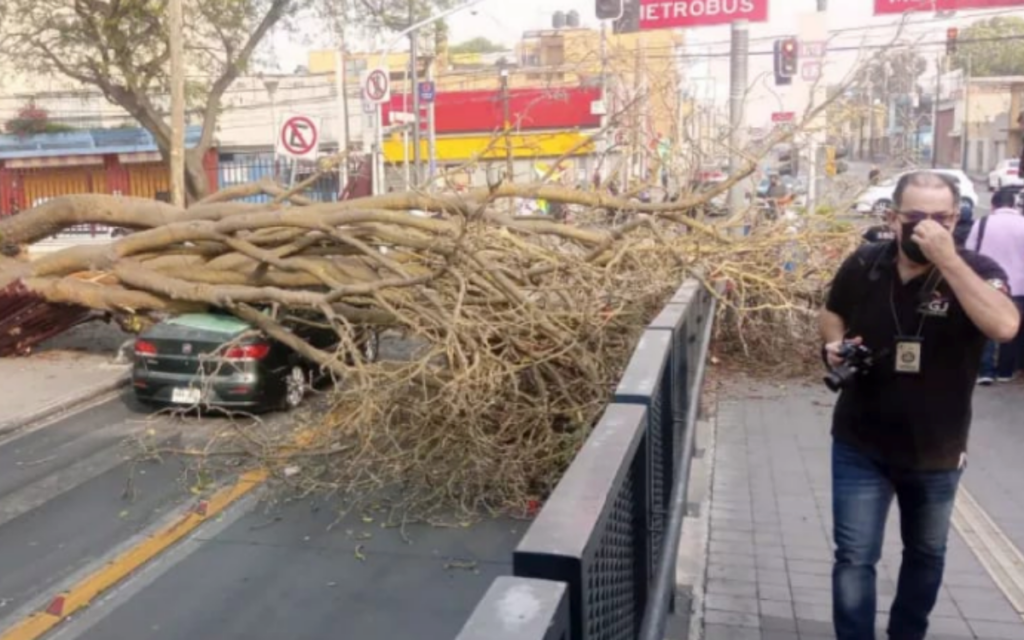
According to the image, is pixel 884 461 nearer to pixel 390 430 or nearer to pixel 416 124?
pixel 390 430

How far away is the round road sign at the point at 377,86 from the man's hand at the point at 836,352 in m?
16.8

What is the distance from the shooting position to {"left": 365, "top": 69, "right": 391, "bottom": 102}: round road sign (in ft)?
63.1

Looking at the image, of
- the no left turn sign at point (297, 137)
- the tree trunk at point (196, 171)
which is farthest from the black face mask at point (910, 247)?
the tree trunk at point (196, 171)

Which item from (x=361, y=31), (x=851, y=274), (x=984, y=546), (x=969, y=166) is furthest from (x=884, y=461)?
(x=969, y=166)

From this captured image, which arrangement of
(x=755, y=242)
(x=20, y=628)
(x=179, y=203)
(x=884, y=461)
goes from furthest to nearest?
(x=179, y=203), (x=755, y=242), (x=20, y=628), (x=884, y=461)

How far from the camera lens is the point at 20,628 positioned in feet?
18.3

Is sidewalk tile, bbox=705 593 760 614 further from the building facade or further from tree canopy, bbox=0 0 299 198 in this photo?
the building facade

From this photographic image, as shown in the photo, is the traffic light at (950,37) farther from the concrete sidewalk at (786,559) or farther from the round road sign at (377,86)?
the concrete sidewalk at (786,559)

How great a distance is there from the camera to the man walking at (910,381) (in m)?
3.19

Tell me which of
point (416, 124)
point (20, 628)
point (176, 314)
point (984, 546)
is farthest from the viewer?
point (416, 124)

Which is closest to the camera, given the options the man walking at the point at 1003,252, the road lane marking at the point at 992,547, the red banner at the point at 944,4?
the road lane marking at the point at 992,547

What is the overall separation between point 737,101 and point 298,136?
7554 millimetres

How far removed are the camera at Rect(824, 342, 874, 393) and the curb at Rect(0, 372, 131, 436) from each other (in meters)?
9.04

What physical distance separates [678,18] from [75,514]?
9953 millimetres
